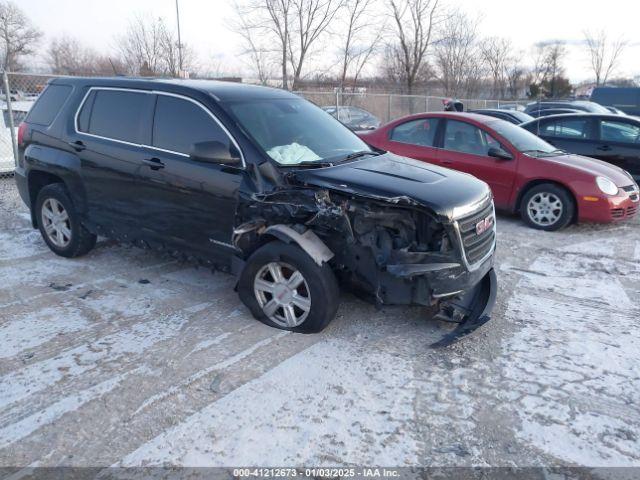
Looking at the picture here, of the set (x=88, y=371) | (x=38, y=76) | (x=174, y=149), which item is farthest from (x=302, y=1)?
(x=88, y=371)

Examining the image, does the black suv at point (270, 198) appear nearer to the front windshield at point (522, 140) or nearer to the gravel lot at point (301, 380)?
the gravel lot at point (301, 380)

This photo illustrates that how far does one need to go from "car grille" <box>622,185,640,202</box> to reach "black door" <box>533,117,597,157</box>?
163 centimetres

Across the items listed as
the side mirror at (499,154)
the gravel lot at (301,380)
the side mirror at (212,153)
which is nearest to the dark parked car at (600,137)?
the side mirror at (499,154)

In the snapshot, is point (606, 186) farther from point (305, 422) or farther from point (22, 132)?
point (22, 132)

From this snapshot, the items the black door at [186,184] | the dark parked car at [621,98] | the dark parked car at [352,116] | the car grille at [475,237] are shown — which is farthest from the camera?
the dark parked car at [621,98]

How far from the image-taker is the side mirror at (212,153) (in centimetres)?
393

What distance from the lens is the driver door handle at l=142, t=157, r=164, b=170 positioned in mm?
4430

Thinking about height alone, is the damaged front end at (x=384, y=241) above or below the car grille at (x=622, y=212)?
above

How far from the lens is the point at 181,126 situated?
14.4 feet

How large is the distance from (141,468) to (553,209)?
252 inches

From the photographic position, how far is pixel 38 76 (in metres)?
9.16

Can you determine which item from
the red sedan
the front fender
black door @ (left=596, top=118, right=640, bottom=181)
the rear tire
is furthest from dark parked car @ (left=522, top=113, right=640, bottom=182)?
the rear tire

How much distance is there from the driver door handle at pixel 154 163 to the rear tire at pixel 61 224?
1331 mm

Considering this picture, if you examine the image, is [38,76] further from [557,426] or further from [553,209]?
[557,426]
